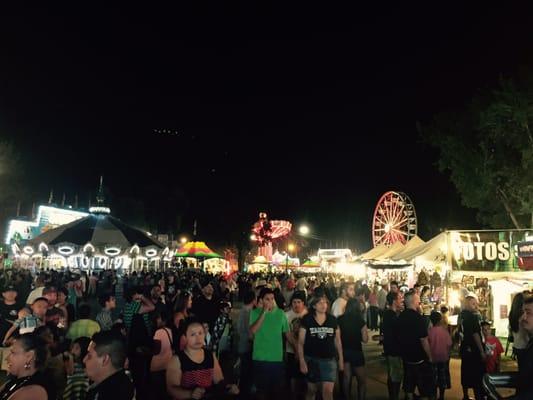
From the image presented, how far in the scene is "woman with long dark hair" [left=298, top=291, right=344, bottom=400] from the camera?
6.42 meters

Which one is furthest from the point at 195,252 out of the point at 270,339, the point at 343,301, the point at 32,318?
the point at 270,339

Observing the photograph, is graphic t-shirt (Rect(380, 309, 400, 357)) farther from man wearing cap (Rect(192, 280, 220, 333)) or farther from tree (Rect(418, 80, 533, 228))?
tree (Rect(418, 80, 533, 228))

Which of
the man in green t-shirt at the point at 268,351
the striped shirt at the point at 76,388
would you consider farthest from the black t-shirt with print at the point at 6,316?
the man in green t-shirt at the point at 268,351

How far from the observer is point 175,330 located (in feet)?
22.7

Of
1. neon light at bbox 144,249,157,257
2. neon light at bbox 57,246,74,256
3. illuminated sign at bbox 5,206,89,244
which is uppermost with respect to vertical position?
illuminated sign at bbox 5,206,89,244

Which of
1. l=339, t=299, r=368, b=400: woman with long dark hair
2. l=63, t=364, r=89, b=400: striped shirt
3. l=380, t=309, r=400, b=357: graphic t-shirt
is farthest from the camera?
l=380, t=309, r=400, b=357: graphic t-shirt

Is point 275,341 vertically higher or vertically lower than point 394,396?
higher

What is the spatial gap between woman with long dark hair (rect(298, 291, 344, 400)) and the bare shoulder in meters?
3.66

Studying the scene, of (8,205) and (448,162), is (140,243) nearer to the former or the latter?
(448,162)

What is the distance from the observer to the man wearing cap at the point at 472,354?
7590mm

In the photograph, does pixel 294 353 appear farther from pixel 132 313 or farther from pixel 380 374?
pixel 380 374

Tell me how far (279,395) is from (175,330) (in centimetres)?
174

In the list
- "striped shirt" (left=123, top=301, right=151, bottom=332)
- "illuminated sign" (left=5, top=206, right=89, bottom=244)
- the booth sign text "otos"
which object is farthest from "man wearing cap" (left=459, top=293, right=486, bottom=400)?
"illuminated sign" (left=5, top=206, right=89, bottom=244)

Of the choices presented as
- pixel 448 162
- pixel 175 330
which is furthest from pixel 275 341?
pixel 448 162
